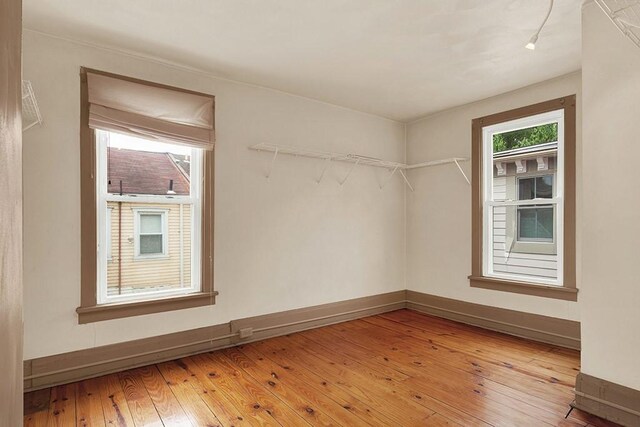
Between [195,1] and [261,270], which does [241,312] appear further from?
[195,1]

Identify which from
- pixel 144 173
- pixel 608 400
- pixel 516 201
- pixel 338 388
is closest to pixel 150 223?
pixel 144 173

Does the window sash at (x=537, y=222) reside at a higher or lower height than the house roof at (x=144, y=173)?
lower

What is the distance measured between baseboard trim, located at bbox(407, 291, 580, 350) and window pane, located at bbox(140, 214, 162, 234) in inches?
124

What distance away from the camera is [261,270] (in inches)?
136

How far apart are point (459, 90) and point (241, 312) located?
3.03 meters

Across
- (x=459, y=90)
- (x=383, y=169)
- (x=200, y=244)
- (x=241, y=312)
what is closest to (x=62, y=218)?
(x=200, y=244)

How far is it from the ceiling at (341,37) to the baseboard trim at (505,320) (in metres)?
2.25

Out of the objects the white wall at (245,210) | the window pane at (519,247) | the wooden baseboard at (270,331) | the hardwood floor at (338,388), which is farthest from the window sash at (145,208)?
the window pane at (519,247)

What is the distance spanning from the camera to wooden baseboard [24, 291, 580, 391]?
255 centimetres

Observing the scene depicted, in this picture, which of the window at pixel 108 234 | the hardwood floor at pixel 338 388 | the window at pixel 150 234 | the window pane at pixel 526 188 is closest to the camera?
the hardwood floor at pixel 338 388

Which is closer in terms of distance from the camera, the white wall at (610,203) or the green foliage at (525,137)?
the white wall at (610,203)

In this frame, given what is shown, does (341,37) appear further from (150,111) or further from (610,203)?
(610,203)

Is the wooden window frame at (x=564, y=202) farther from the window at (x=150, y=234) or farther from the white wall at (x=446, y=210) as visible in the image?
the window at (x=150, y=234)

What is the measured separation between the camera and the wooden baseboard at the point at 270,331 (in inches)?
100
